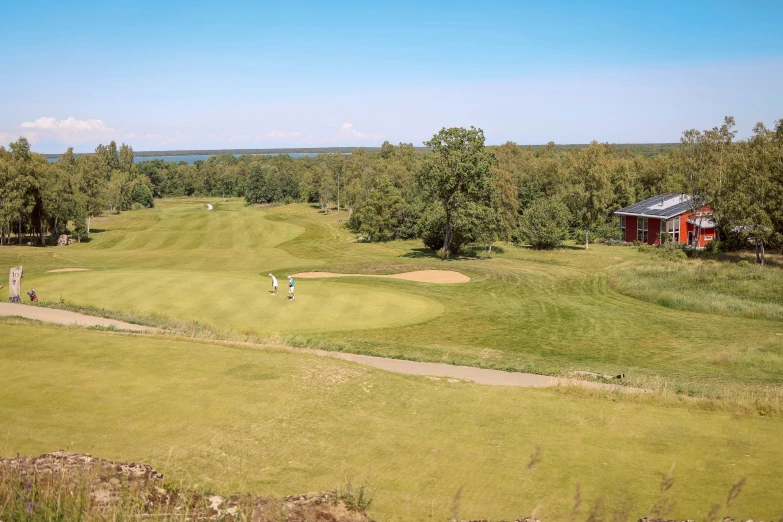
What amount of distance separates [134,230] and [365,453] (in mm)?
92438

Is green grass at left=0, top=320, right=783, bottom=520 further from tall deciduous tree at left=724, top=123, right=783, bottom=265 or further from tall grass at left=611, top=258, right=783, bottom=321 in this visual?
tall deciduous tree at left=724, top=123, right=783, bottom=265

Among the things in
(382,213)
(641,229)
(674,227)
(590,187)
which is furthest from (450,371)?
(641,229)

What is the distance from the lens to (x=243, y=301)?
36281 mm

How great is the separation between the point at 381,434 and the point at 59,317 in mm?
21694

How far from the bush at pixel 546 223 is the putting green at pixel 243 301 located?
34553 millimetres

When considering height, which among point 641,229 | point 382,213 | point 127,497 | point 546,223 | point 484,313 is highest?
point 382,213

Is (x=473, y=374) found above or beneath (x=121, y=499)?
beneath

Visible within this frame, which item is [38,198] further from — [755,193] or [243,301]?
[755,193]

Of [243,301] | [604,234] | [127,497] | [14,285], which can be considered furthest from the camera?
[604,234]

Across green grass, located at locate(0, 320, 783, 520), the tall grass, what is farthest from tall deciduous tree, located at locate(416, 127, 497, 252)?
green grass, located at locate(0, 320, 783, 520)

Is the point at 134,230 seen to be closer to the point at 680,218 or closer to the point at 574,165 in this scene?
the point at 574,165

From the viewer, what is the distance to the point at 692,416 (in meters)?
15.8

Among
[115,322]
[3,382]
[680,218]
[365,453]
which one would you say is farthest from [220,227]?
[365,453]

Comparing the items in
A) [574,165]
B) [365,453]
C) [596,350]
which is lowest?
[596,350]
